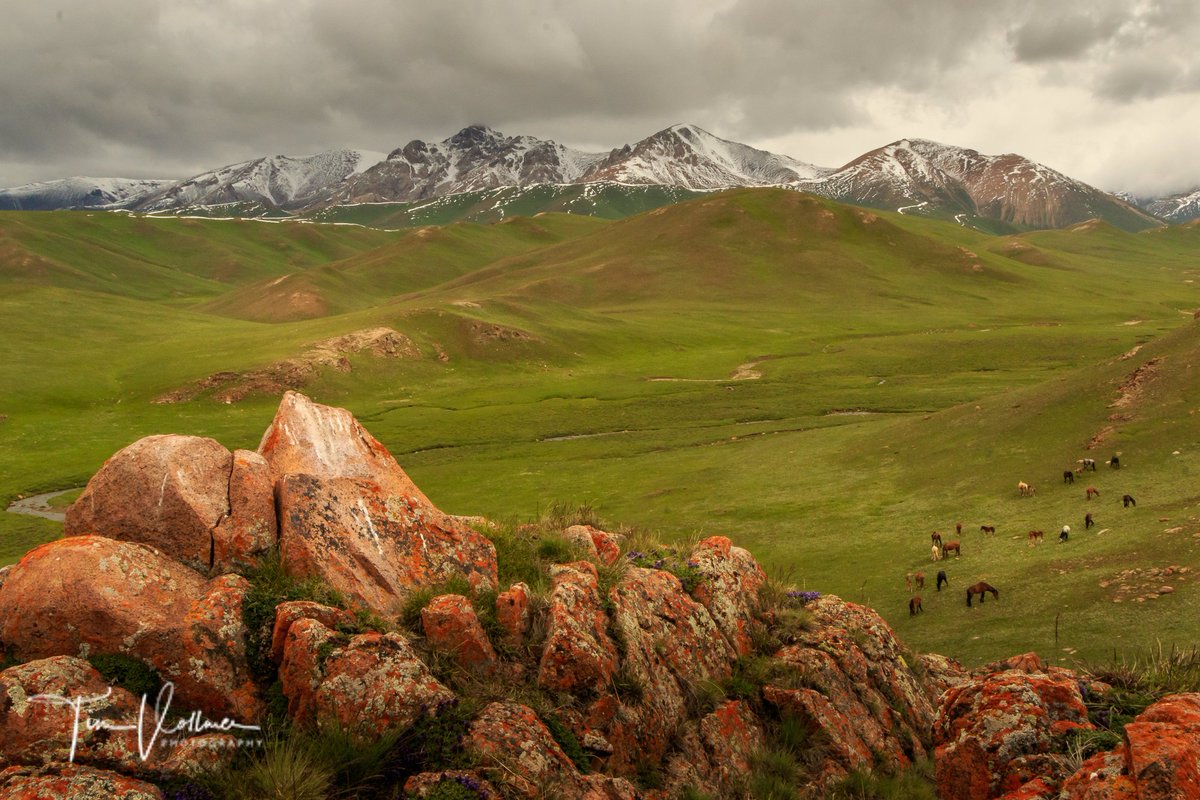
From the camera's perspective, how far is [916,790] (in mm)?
12461

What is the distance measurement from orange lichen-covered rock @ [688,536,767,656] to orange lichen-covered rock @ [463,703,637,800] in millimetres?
5575

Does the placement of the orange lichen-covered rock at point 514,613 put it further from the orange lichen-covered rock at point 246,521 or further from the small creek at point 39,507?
the small creek at point 39,507

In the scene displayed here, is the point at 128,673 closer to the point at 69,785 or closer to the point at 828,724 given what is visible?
the point at 69,785

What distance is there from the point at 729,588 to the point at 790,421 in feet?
214

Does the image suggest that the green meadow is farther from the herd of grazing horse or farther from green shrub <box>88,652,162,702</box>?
green shrub <box>88,652,162,702</box>

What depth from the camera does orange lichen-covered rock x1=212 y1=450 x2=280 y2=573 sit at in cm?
1305

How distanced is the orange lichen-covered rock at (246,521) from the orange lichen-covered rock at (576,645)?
5570 mm

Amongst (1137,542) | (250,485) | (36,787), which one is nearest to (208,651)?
(36,787)

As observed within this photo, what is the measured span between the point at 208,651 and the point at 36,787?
2.73 metres

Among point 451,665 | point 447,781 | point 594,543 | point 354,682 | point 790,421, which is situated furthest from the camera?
point 790,421

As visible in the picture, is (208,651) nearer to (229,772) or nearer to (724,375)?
(229,772)

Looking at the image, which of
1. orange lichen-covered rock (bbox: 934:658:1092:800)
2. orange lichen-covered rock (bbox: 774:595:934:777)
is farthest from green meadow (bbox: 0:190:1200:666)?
orange lichen-covered rock (bbox: 934:658:1092:800)

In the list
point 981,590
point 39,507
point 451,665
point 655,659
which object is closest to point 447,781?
point 451,665

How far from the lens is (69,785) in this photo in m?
→ 8.09
